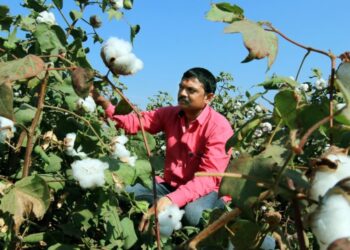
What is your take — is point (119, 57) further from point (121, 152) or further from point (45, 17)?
point (45, 17)

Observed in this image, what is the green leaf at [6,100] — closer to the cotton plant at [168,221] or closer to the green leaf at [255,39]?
the green leaf at [255,39]

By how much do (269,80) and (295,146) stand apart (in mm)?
371

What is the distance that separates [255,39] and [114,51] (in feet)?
1.21

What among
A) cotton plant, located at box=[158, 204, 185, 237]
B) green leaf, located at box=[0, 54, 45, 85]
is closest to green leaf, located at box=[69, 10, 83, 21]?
cotton plant, located at box=[158, 204, 185, 237]

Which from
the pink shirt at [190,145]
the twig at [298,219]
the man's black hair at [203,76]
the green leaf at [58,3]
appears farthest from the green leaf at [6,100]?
the man's black hair at [203,76]

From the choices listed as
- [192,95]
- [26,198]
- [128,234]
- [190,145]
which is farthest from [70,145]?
[192,95]

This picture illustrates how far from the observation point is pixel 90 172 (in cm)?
140

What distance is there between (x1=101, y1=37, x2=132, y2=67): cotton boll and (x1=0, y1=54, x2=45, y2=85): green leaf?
12cm

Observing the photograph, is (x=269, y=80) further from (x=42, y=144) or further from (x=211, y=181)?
(x=211, y=181)

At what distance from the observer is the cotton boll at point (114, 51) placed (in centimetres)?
103

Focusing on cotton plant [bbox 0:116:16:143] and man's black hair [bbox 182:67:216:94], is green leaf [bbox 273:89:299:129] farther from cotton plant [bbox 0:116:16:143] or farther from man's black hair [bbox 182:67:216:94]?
man's black hair [bbox 182:67:216:94]

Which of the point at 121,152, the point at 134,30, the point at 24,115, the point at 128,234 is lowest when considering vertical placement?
the point at 128,234

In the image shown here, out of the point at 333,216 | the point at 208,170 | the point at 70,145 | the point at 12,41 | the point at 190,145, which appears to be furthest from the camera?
the point at 190,145

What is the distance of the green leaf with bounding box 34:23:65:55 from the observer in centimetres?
185
